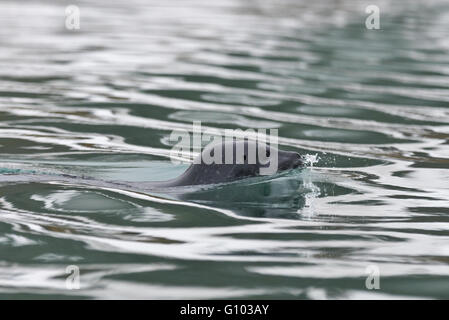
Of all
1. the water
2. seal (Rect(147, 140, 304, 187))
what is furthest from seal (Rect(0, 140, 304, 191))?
the water

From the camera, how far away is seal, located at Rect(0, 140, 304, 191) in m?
Result: 7.82

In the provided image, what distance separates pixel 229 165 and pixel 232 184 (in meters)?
0.16

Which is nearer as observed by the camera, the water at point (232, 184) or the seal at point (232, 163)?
the water at point (232, 184)

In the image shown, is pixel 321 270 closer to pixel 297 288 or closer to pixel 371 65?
pixel 297 288

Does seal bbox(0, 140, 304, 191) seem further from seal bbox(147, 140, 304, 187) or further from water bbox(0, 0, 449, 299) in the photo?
water bbox(0, 0, 449, 299)

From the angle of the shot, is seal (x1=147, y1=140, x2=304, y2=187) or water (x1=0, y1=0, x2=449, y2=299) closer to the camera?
water (x1=0, y1=0, x2=449, y2=299)

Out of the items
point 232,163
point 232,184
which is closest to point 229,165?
point 232,163

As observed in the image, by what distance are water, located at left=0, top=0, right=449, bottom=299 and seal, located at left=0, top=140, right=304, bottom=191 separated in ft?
0.41

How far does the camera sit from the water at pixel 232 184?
601cm

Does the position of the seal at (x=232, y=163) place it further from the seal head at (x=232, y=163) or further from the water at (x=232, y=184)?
the water at (x=232, y=184)

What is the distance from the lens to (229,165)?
25.8ft

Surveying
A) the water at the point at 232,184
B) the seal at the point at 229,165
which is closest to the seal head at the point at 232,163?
the seal at the point at 229,165

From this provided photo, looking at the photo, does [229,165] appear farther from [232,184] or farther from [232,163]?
[232,184]

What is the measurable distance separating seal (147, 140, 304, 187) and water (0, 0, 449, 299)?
12 centimetres
